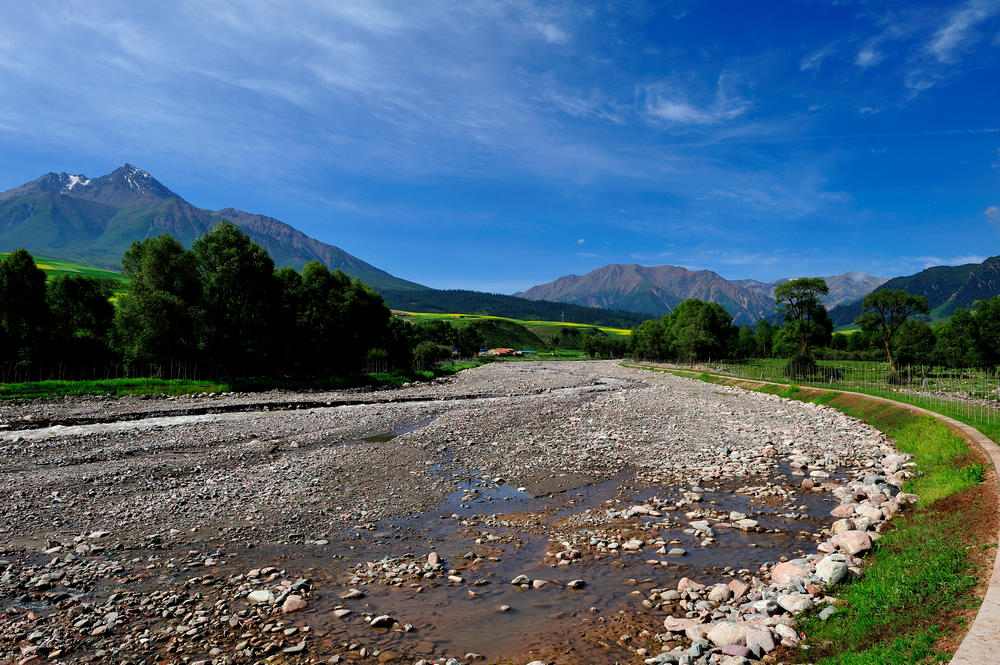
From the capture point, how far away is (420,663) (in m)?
8.02

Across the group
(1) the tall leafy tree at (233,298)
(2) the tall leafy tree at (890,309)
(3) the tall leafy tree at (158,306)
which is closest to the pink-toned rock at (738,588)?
(2) the tall leafy tree at (890,309)

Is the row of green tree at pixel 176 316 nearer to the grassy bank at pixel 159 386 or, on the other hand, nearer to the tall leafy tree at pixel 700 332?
the grassy bank at pixel 159 386

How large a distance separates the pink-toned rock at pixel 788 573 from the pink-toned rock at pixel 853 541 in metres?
1.66

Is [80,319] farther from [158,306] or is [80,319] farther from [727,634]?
[727,634]

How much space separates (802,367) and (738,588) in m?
57.5

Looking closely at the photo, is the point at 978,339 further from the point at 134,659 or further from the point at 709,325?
the point at 134,659

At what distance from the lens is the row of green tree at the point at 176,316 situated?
173ft

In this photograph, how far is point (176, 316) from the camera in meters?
54.7

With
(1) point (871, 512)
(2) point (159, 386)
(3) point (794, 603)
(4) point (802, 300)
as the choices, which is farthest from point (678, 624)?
(4) point (802, 300)

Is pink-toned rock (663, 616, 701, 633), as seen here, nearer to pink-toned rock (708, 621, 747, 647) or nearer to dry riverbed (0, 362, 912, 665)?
dry riverbed (0, 362, 912, 665)

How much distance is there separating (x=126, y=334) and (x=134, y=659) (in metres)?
58.9

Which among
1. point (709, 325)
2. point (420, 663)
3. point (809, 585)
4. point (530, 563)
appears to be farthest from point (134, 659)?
point (709, 325)

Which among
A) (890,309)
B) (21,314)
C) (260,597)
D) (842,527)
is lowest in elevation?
(260,597)

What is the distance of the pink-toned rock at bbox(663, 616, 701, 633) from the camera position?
28.7ft
